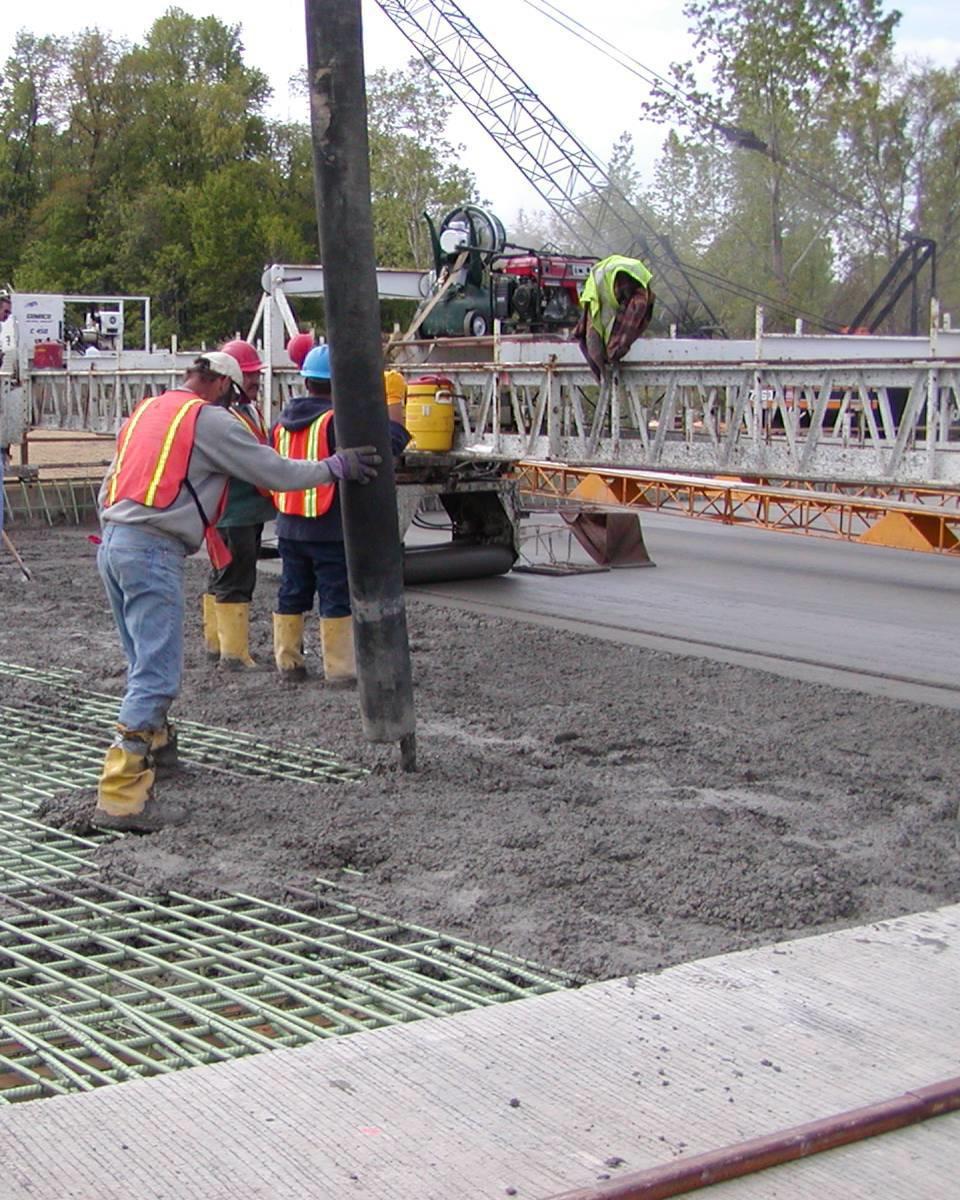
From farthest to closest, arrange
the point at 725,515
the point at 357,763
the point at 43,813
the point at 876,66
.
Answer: the point at 876,66, the point at 725,515, the point at 357,763, the point at 43,813

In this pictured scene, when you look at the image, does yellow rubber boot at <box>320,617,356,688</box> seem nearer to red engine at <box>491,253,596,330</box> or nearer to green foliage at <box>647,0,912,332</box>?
red engine at <box>491,253,596,330</box>

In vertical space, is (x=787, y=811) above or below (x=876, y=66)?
below

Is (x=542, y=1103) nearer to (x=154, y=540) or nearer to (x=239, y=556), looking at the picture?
(x=154, y=540)

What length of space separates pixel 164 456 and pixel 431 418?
308 inches

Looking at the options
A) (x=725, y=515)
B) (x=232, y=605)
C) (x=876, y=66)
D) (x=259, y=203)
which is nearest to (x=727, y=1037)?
(x=232, y=605)

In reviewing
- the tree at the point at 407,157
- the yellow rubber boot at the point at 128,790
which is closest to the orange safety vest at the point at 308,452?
the yellow rubber boot at the point at 128,790

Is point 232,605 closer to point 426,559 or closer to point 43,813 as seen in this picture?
point 43,813

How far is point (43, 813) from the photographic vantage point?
20.9 feet

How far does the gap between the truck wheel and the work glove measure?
10167mm

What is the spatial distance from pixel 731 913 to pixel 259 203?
179 feet

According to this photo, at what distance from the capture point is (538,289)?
55.4 feet

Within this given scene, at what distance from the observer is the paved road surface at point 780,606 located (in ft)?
32.7

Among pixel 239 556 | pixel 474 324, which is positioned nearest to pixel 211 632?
pixel 239 556

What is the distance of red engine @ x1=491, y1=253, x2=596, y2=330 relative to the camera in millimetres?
16781
